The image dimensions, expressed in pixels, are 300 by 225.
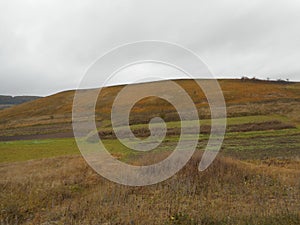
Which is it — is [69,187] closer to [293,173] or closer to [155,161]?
[155,161]

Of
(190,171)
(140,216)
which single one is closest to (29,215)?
(140,216)

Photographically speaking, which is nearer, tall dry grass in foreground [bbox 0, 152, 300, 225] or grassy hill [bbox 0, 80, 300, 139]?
tall dry grass in foreground [bbox 0, 152, 300, 225]

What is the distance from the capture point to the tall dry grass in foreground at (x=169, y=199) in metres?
7.05

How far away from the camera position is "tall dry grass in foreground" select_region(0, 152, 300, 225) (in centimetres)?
705

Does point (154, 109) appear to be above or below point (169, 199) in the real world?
above

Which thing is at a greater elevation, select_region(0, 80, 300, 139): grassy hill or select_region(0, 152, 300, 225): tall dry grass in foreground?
select_region(0, 80, 300, 139): grassy hill

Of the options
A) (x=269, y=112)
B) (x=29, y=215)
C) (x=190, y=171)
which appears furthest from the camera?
(x=269, y=112)

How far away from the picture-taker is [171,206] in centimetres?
804

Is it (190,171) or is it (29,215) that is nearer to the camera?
(29,215)

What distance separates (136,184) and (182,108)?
52.0 meters

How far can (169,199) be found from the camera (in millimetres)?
8797

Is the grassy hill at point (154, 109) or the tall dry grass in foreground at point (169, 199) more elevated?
the grassy hill at point (154, 109)

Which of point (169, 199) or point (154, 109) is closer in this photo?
point (169, 199)

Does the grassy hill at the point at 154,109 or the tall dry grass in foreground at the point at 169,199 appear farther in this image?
the grassy hill at the point at 154,109
